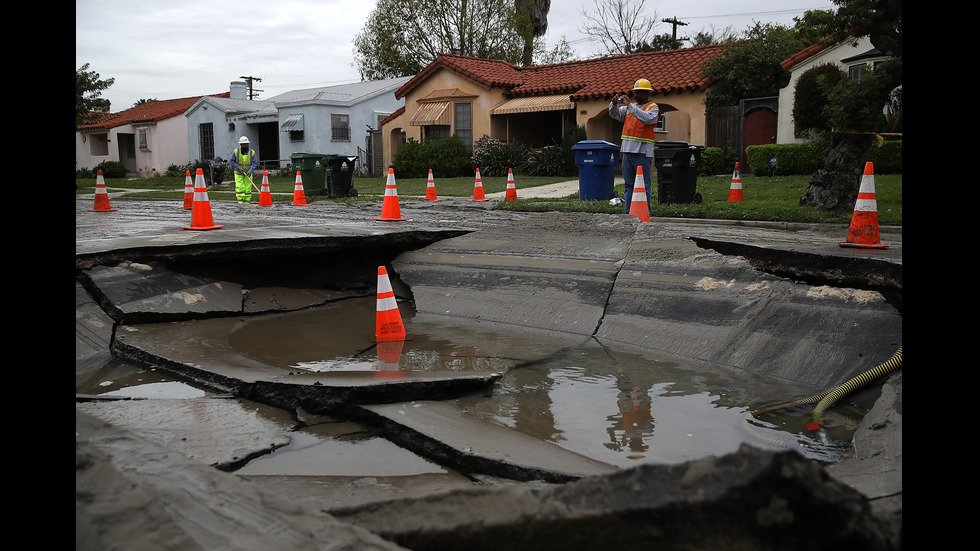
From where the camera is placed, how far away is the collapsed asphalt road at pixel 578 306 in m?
1.92

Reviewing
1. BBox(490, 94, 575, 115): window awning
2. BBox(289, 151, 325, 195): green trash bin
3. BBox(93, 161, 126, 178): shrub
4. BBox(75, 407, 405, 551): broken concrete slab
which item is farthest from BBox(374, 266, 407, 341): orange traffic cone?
BBox(93, 161, 126, 178): shrub

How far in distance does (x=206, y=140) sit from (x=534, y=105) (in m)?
21.2

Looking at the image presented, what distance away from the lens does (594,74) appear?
86.8ft

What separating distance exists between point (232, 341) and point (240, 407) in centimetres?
160

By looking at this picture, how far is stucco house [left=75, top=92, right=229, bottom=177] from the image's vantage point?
4038 centimetres

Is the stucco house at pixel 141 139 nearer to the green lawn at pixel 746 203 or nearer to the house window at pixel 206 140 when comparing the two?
the house window at pixel 206 140

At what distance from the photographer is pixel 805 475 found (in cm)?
158

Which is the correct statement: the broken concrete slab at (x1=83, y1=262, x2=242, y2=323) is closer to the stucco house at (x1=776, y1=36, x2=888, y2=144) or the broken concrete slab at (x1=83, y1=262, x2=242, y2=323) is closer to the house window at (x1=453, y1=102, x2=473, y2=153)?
the stucco house at (x1=776, y1=36, x2=888, y2=144)

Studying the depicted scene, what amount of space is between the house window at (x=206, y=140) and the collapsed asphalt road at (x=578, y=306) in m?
33.5

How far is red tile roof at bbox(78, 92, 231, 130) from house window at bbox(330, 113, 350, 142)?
12.2 meters

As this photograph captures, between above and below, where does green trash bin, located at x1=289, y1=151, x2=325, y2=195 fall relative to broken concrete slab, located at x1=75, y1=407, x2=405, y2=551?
above

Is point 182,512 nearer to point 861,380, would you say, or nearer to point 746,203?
point 861,380
